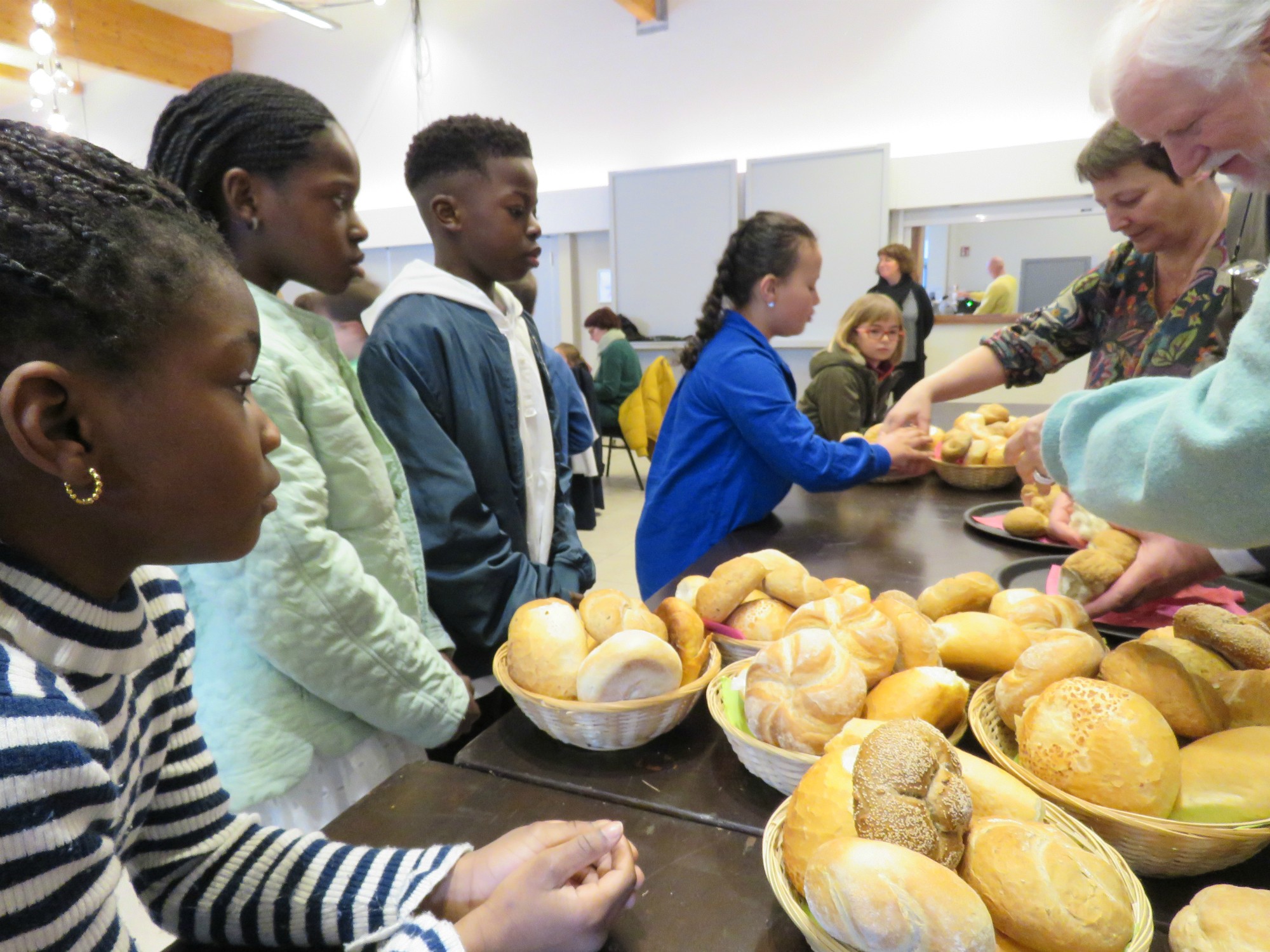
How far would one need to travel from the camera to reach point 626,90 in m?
6.54

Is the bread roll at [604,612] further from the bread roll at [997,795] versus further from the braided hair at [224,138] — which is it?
the braided hair at [224,138]

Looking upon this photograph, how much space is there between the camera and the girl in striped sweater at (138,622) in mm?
505

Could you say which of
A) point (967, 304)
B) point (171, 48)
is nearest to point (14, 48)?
point (171, 48)

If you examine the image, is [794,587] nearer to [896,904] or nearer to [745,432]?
[896,904]

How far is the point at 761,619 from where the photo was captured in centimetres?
110

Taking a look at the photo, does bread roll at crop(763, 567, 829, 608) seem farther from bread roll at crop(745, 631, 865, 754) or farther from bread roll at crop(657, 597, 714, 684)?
bread roll at crop(745, 631, 865, 754)

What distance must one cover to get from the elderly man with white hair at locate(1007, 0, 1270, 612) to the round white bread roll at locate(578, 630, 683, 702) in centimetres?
55

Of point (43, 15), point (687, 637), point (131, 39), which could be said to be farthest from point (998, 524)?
point (131, 39)

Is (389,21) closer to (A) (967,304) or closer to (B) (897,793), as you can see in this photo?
(A) (967,304)

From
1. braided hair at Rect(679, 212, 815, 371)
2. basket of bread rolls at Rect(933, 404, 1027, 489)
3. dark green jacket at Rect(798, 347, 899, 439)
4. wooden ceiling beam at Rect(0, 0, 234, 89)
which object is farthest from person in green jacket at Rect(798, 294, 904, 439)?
wooden ceiling beam at Rect(0, 0, 234, 89)

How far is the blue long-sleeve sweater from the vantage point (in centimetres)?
196

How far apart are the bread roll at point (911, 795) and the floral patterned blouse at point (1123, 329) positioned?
4.59 ft

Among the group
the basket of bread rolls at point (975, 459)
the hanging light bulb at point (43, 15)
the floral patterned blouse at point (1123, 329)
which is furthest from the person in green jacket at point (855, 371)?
the hanging light bulb at point (43, 15)

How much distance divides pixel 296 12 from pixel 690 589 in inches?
266
